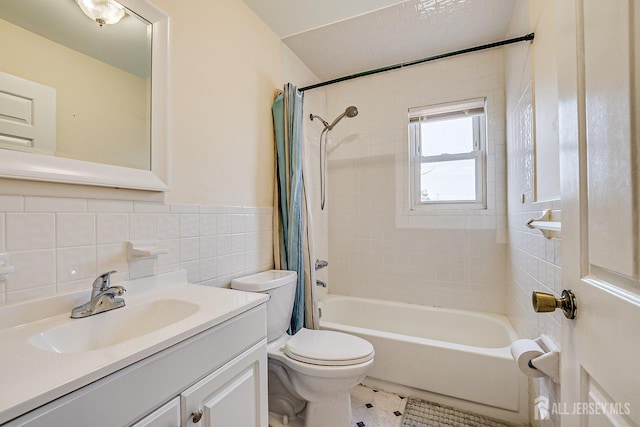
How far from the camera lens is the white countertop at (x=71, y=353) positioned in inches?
17.3

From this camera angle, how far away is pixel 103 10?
97 cm

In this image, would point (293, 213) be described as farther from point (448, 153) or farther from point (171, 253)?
point (448, 153)

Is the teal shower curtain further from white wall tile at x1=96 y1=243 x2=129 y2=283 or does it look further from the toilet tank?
white wall tile at x1=96 y1=243 x2=129 y2=283

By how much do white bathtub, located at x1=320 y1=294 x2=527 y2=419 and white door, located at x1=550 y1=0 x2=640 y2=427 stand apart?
0.97 meters

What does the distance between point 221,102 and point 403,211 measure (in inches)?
63.1

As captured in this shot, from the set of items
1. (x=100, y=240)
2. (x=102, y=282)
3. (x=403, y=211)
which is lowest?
(x=102, y=282)

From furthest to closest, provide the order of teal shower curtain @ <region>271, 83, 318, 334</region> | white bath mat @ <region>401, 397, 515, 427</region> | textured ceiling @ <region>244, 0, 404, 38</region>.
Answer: teal shower curtain @ <region>271, 83, 318, 334</region> < textured ceiling @ <region>244, 0, 404, 38</region> < white bath mat @ <region>401, 397, 515, 427</region>

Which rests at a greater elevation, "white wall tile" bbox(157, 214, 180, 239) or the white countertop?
"white wall tile" bbox(157, 214, 180, 239)

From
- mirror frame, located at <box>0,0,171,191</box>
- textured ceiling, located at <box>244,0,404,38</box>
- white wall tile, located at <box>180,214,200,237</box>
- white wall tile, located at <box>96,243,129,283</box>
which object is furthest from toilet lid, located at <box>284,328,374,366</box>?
textured ceiling, located at <box>244,0,404,38</box>

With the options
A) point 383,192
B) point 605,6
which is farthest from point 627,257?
point 383,192

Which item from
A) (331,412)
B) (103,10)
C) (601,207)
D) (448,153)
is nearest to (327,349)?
(331,412)

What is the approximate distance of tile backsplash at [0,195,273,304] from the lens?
0.74 m

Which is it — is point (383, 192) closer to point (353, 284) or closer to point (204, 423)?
point (353, 284)

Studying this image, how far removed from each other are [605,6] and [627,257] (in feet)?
1.41
